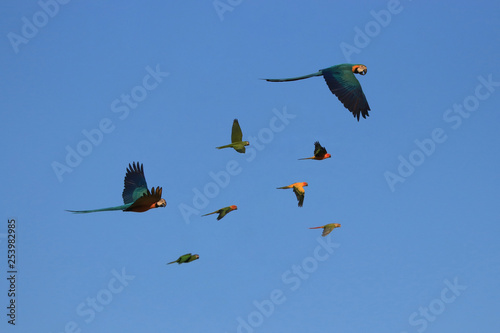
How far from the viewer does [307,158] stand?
28.0 m

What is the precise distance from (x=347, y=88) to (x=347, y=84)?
14 centimetres

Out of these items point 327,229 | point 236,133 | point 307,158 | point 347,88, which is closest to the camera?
point 347,88

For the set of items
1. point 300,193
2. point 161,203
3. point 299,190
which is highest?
point 161,203

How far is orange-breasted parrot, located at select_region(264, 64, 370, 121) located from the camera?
26.3 meters

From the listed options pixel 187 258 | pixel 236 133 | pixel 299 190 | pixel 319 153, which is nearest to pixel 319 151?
pixel 319 153

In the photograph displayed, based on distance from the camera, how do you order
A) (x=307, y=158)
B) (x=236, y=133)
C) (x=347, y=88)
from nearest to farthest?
(x=347, y=88) < (x=307, y=158) < (x=236, y=133)

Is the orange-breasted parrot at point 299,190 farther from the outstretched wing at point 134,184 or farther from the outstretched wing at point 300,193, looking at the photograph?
the outstretched wing at point 134,184

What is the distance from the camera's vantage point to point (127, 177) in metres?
29.5

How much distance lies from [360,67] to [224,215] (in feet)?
22.3

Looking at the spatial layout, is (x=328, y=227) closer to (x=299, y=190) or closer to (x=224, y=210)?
(x=299, y=190)

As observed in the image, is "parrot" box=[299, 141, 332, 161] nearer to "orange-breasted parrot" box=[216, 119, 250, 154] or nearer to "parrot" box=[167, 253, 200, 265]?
"orange-breasted parrot" box=[216, 119, 250, 154]

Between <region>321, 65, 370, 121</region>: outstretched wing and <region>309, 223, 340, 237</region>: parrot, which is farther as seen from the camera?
<region>309, 223, 340, 237</region>: parrot

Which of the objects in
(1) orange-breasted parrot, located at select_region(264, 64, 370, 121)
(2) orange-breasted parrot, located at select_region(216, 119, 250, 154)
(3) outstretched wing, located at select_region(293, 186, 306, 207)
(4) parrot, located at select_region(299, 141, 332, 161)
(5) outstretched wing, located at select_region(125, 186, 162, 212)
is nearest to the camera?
(5) outstretched wing, located at select_region(125, 186, 162, 212)

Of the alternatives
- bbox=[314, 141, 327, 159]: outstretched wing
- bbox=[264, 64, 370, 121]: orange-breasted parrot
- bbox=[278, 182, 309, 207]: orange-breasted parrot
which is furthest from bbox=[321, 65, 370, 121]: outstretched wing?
bbox=[278, 182, 309, 207]: orange-breasted parrot
